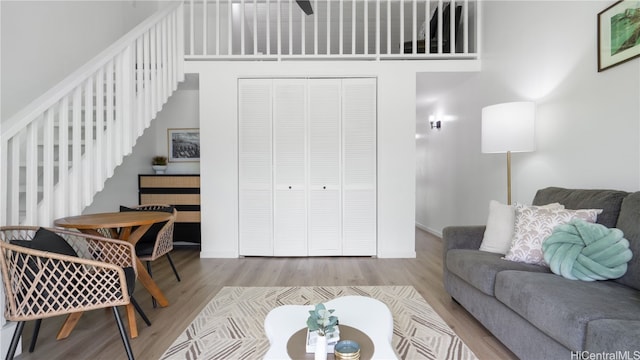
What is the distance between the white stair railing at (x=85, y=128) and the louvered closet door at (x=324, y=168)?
5.45 feet

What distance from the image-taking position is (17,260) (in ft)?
4.74

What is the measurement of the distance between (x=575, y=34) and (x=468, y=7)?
1958 mm

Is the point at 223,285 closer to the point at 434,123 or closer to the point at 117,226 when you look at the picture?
the point at 117,226

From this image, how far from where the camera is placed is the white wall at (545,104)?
1.93 m

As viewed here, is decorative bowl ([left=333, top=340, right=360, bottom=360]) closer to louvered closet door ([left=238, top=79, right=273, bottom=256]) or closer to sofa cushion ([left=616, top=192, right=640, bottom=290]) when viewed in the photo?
sofa cushion ([left=616, top=192, right=640, bottom=290])

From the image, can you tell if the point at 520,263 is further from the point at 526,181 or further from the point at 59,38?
the point at 59,38

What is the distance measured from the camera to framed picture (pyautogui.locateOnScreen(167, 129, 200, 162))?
172 inches

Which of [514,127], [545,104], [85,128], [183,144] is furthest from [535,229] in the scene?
[183,144]

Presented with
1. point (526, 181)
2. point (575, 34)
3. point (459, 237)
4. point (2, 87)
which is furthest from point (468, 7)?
point (2, 87)

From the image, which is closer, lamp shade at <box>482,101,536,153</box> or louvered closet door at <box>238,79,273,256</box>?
lamp shade at <box>482,101,536,153</box>

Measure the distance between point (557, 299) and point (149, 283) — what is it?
246 cm

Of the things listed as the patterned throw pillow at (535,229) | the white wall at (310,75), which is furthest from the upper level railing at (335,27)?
the patterned throw pillow at (535,229)

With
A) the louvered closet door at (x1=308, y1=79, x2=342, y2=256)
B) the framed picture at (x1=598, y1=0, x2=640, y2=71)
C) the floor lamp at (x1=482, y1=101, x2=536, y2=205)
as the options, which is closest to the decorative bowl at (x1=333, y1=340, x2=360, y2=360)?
the floor lamp at (x1=482, y1=101, x2=536, y2=205)

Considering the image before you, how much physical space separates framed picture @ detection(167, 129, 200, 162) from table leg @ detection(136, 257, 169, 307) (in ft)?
7.83
